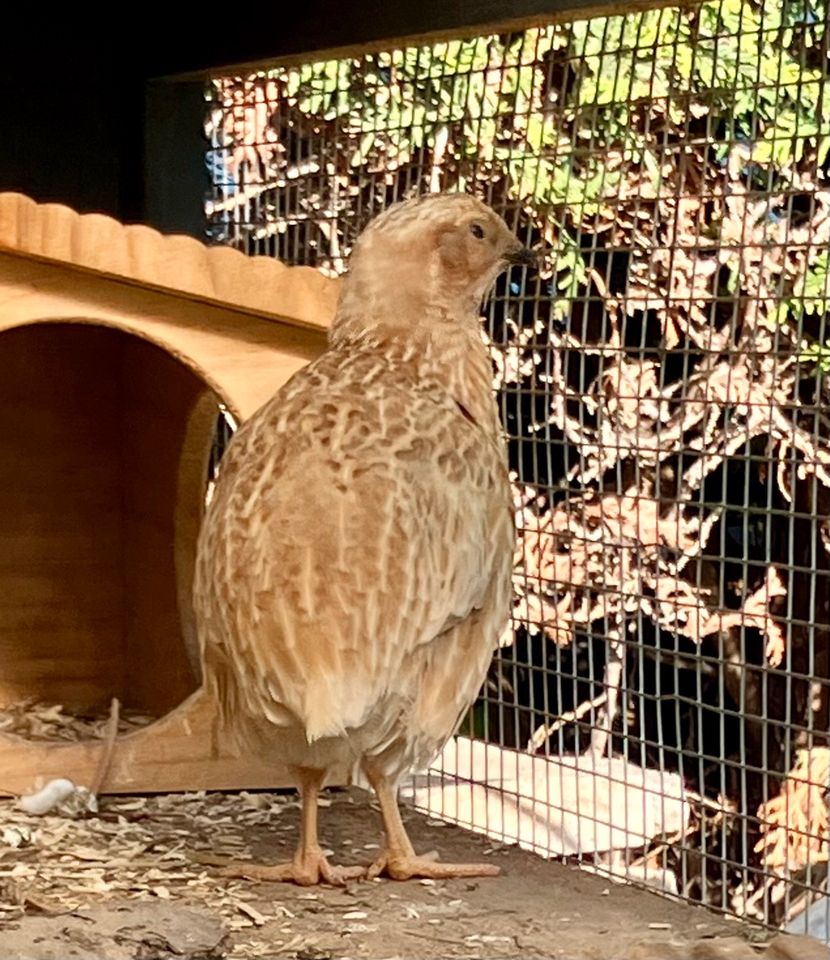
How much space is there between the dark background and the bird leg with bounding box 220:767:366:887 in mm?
1162

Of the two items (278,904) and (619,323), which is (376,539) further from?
(619,323)

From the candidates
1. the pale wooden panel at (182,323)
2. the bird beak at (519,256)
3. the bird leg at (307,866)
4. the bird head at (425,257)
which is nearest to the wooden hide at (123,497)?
the pale wooden panel at (182,323)

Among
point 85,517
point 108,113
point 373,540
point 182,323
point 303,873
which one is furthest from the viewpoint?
point 85,517

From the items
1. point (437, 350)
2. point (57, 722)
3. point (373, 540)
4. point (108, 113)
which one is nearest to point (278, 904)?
point (373, 540)

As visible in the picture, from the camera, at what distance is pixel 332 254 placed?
280cm

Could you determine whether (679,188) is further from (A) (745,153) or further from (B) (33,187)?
(B) (33,187)

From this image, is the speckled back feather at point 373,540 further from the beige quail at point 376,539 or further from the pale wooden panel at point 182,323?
the pale wooden panel at point 182,323

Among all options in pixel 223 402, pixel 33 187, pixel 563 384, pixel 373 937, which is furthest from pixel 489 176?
pixel 373 937

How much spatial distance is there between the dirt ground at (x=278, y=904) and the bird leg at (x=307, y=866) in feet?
0.07

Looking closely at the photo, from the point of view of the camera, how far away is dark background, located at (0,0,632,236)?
2.91 meters

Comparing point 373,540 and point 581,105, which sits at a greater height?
point 581,105

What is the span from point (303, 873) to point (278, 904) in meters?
0.10

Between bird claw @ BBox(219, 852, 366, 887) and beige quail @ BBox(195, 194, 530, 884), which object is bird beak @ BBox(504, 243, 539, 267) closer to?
beige quail @ BBox(195, 194, 530, 884)

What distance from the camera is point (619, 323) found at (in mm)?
2814
